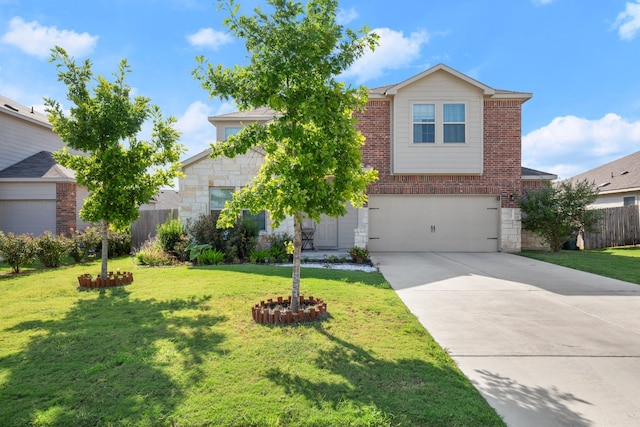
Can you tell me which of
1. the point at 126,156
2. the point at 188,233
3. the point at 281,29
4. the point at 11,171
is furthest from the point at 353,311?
the point at 11,171

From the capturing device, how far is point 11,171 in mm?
16016

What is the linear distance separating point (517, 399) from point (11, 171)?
64.3 feet

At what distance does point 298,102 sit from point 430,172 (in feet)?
29.3

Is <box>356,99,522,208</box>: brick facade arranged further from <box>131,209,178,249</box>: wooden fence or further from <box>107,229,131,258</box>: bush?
<box>107,229,131,258</box>: bush

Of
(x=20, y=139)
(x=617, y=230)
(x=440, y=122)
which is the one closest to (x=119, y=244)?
(x=20, y=139)

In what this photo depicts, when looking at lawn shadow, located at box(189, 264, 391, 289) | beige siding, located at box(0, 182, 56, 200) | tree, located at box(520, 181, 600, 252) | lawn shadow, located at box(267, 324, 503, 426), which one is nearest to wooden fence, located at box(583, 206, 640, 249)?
tree, located at box(520, 181, 600, 252)

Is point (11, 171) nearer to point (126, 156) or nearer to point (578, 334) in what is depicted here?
point (126, 156)

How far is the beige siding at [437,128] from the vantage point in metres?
13.2

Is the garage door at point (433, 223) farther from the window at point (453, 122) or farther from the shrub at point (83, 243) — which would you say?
the shrub at point (83, 243)

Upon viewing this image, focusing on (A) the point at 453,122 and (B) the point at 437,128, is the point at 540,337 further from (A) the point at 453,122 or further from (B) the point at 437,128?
(A) the point at 453,122

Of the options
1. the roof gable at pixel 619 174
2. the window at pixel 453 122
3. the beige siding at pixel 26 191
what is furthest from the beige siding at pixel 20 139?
the roof gable at pixel 619 174

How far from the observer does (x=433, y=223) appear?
13.9 meters

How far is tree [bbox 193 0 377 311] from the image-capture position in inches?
203

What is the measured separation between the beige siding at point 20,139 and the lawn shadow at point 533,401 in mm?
20067
